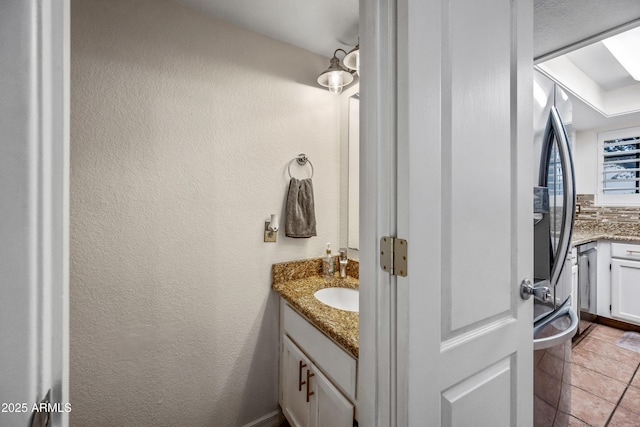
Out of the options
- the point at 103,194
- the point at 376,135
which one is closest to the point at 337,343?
the point at 376,135

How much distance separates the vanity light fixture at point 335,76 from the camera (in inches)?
63.2

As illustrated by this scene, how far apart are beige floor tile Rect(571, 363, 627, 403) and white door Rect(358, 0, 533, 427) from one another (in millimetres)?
1654

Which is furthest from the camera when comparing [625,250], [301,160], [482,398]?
[625,250]

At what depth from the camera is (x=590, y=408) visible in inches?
67.4

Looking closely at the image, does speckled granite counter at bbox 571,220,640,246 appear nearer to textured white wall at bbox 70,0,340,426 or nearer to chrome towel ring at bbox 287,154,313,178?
chrome towel ring at bbox 287,154,313,178

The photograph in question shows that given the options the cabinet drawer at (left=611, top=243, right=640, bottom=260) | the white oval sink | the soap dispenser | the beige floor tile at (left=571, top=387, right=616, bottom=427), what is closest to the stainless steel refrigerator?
the beige floor tile at (left=571, top=387, right=616, bottom=427)

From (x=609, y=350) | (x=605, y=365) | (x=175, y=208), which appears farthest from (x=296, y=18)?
(x=609, y=350)

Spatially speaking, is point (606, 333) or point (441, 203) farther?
point (606, 333)

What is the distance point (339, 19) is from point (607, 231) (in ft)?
12.7

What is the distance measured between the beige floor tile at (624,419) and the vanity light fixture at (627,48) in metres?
2.41

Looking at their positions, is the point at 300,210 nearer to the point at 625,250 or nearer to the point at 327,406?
the point at 327,406

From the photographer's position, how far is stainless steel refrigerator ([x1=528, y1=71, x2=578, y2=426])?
3.72ft

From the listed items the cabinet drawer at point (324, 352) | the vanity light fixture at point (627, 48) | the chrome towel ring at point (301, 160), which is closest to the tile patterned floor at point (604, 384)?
the cabinet drawer at point (324, 352)

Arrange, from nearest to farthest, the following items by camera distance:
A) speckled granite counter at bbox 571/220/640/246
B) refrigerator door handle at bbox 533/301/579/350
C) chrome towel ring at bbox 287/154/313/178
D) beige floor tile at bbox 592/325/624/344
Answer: refrigerator door handle at bbox 533/301/579/350, chrome towel ring at bbox 287/154/313/178, beige floor tile at bbox 592/325/624/344, speckled granite counter at bbox 571/220/640/246
